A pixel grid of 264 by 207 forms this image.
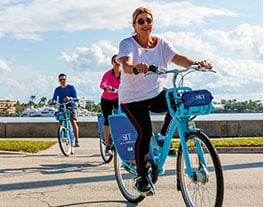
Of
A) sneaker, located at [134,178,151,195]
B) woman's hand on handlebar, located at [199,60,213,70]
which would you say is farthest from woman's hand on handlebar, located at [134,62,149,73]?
sneaker, located at [134,178,151,195]

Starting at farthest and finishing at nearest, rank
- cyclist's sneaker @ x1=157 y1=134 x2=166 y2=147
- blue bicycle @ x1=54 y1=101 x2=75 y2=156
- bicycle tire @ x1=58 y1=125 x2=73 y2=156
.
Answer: blue bicycle @ x1=54 y1=101 x2=75 y2=156 < bicycle tire @ x1=58 y1=125 x2=73 y2=156 < cyclist's sneaker @ x1=157 y1=134 x2=166 y2=147

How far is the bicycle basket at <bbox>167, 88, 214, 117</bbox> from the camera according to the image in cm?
480

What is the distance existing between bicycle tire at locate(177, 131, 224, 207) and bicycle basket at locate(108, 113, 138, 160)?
3.21ft

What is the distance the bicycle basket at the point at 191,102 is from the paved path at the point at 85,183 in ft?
4.58

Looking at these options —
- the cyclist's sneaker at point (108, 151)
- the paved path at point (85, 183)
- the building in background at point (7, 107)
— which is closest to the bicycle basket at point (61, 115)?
the paved path at point (85, 183)

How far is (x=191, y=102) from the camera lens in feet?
15.9

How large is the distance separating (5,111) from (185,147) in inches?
528

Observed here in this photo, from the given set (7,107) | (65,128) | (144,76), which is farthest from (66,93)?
(144,76)

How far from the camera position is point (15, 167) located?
930 centimetres

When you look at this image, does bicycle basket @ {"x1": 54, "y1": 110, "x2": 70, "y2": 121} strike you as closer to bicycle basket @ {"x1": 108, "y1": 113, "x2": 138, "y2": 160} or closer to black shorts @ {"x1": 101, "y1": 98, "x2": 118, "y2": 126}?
black shorts @ {"x1": 101, "y1": 98, "x2": 118, "y2": 126}

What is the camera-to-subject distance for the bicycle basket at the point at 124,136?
6086mm

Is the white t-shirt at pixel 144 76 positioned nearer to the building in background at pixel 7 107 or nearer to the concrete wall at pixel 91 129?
the building in background at pixel 7 107

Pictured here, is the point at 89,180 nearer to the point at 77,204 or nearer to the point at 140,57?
the point at 77,204

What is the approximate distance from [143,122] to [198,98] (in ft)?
2.89
